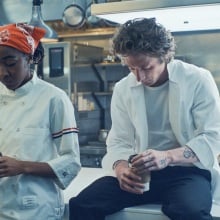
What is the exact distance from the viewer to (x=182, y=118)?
183 centimetres

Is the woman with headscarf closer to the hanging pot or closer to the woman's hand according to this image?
the woman's hand

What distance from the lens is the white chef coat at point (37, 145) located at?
5.54 ft

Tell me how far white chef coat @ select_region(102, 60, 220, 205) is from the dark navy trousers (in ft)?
0.28

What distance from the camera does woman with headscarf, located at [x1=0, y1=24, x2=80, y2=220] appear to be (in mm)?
1684

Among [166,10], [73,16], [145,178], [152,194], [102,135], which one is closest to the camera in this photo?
[145,178]

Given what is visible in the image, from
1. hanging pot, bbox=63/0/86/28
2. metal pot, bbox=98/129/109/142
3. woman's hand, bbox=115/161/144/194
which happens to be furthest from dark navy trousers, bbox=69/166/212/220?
metal pot, bbox=98/129/109/142

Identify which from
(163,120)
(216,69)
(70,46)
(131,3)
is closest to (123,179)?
(163,120)

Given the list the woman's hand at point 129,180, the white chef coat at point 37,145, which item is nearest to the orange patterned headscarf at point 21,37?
the white chef coat at point 37,145

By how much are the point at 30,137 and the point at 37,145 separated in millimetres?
43

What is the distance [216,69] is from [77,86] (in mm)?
1550

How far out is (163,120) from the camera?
189 cm

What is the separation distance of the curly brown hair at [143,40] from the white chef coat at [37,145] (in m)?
0.34

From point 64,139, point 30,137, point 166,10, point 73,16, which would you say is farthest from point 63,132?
point 73,16

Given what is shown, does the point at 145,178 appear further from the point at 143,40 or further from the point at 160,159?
the point at 143,40
